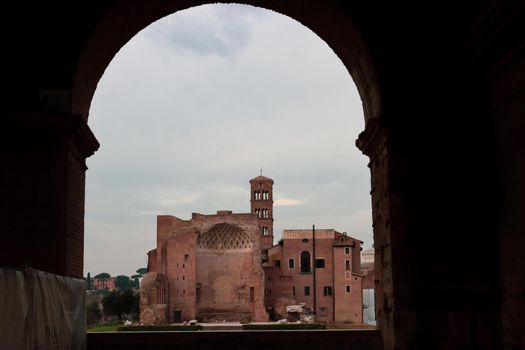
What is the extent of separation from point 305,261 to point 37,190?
1998 inches

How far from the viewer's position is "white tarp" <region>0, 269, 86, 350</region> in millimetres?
4645

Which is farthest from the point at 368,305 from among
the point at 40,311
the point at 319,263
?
the point at 40,311

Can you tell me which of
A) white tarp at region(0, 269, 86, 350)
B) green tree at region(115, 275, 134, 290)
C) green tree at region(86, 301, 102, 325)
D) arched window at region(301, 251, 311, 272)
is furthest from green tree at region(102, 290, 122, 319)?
green tree at region(115, 275, 134, 290)

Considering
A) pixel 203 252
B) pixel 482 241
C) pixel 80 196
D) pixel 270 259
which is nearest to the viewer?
pixel 482 241

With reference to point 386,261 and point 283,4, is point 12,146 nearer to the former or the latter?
point 283,4

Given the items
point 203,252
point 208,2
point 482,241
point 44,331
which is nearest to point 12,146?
point 44,331

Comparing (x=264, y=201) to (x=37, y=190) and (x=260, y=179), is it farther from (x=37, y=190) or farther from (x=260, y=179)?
(x=37, y=190)

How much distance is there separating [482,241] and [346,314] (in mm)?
48817

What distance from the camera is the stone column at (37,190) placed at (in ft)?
22.6

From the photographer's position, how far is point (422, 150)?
7.02 m

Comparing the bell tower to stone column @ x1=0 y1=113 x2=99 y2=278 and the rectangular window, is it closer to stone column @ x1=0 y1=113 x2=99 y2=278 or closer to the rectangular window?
the rectangular window

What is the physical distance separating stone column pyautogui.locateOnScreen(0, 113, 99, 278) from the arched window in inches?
1985

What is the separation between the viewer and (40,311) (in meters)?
→ 5.44

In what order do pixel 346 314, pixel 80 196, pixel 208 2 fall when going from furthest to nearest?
pixel 346 314, pixel 208 2, pixel 80 196
